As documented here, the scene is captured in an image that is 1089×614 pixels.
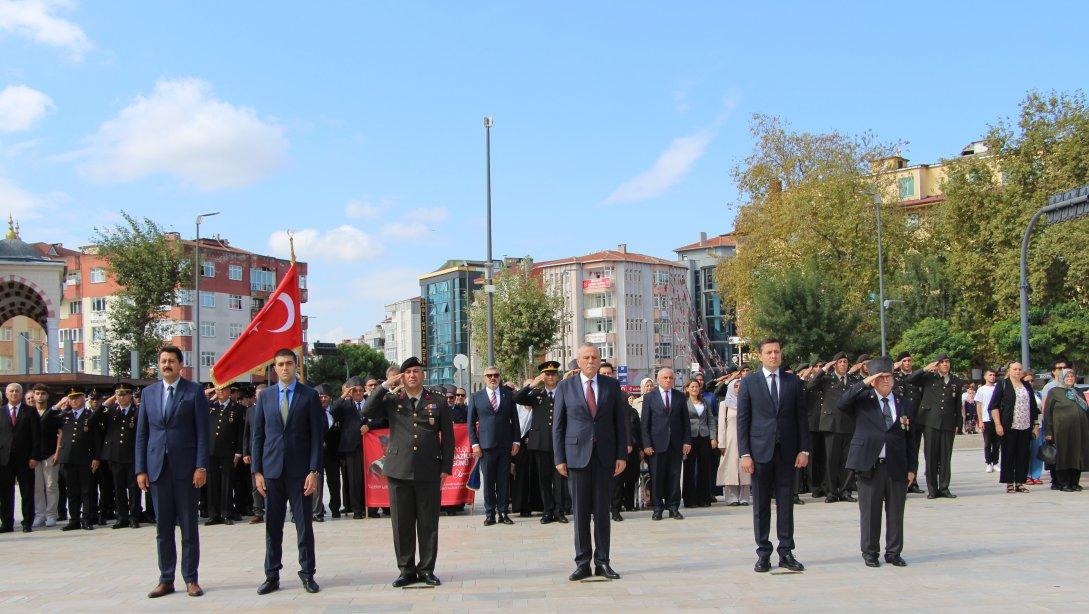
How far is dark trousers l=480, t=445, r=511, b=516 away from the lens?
49.4 ft

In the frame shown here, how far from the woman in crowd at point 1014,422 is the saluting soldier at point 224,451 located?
11505 mm

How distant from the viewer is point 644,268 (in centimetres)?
12812

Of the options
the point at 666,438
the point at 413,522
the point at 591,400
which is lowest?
the point at 413,522

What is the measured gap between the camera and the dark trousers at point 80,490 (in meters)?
15.9

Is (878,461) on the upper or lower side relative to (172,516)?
upper

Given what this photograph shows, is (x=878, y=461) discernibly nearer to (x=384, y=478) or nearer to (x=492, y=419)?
(x=492, y=419)

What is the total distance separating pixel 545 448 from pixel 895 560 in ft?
20.0

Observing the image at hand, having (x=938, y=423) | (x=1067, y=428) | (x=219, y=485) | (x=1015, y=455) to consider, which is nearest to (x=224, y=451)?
(x=219, y=485)

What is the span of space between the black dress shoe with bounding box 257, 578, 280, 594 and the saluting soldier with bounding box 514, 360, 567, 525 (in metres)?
5.68

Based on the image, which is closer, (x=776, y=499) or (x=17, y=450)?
(x=776, y=499)

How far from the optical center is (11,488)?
16109 millimetres

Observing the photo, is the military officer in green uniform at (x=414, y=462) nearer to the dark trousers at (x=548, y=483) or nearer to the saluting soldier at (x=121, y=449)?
the dark trousers at (x=548, y=483)

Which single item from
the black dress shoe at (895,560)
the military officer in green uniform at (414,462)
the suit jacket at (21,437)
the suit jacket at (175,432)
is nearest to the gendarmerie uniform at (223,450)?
the suit jacket at (21,437)

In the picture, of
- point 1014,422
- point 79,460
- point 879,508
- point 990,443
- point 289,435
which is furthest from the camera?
point 990,443
